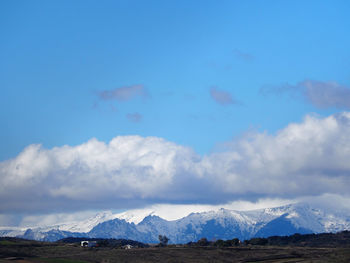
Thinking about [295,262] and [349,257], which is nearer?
[349,257]

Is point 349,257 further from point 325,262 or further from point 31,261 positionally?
point 31,261

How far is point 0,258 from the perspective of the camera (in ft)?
642

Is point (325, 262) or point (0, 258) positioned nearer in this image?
point (325, 262)

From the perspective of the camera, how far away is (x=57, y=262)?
196 m

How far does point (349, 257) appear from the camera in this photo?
17588 centimetres

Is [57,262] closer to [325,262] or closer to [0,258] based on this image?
[0,258]

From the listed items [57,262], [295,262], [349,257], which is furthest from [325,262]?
[57,262]

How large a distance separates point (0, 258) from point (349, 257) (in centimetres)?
12629

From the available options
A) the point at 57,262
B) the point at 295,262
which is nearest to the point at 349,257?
the point at 295,262

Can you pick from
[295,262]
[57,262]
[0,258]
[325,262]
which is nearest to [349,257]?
[325,262]

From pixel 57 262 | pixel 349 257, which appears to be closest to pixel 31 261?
pixel 57 262

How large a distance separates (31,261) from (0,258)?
40.3ft

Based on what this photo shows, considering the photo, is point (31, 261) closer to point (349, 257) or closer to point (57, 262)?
point (57, 262)

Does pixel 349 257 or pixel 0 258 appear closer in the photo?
pixel 349 257
